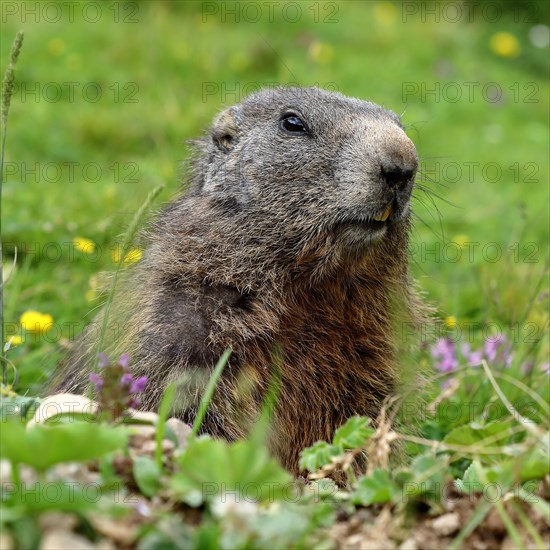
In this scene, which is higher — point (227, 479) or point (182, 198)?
point (182, 198)

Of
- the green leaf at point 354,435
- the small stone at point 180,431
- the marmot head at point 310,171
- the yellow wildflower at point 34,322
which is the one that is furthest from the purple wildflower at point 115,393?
the yellow wildflower at point 34,322

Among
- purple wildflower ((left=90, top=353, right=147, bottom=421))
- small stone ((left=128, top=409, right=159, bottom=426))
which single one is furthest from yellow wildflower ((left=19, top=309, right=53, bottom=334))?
small stone ((left=128, top=409, right=159, bottom=426))

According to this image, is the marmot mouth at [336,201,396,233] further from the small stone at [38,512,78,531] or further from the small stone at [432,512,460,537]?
the small stone at [38,512,78,531]

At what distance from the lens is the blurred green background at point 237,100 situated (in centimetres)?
587

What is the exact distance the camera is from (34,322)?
16.0 feet

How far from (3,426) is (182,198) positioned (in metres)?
2.39

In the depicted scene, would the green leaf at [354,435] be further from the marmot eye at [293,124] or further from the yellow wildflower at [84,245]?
the yellow wildflower at [84,245]

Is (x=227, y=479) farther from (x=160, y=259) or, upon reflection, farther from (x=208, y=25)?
(x=208, y=25)

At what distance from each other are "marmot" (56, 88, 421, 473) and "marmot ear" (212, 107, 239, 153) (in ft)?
0.62

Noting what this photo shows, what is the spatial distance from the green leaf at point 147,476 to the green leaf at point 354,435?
2.12ft

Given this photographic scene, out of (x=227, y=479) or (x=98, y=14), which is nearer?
(x=227, y=479)

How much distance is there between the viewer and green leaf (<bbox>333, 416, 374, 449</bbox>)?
2771 millimetres

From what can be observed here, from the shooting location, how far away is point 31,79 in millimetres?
9797

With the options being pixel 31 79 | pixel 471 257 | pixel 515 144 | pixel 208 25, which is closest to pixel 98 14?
pixel 208 25
